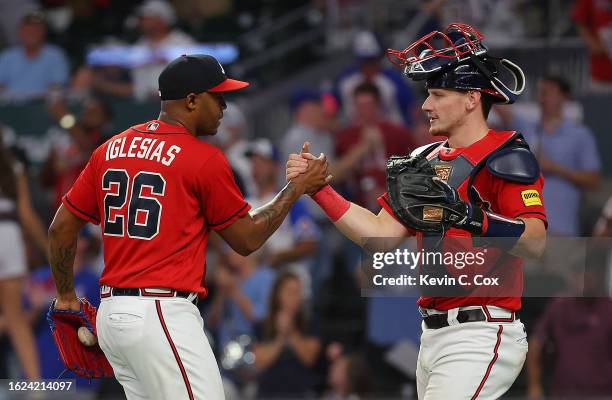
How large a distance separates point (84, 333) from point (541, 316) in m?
4.35

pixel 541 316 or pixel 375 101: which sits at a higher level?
pixel 375 101

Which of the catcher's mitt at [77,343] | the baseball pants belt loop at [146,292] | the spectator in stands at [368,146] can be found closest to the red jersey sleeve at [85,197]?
the baseball pants belt loop at [146,292]

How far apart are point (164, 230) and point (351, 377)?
12.2 ft

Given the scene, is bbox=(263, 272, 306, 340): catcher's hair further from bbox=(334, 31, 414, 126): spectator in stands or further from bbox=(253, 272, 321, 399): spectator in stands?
bbox=(334, 31, 414, 126): spectator in stands

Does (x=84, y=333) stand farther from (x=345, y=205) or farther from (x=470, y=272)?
(x=470, y=272)

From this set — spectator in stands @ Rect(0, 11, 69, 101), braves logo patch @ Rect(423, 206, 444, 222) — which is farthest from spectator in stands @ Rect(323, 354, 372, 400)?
spectator in stands @ Rect(0, 11, 69, 101)

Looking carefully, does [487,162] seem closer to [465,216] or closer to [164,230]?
[465,216]

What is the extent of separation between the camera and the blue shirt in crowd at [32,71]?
10.0 m

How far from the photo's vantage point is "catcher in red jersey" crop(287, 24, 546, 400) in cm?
420

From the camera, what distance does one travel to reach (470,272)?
4.33 meters

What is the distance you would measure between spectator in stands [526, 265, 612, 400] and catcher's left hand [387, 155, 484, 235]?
3836 millimetres

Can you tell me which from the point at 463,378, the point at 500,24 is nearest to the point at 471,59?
the point at 463,378

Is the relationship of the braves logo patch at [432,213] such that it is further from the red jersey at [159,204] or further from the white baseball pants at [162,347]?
the white baseball pants at [162,347]

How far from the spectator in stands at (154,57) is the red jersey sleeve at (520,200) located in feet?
19.2
